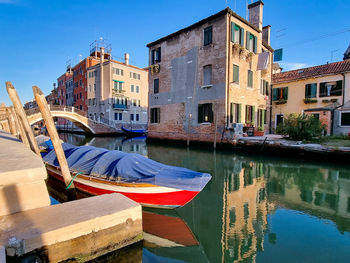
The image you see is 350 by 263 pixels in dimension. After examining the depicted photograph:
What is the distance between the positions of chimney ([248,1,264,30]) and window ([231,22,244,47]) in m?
2.73

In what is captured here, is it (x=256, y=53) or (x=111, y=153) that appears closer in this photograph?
(x=111, y=153)

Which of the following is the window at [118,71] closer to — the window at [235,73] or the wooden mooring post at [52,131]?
the window at [235,73]

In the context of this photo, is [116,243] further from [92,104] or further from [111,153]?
[92,104]

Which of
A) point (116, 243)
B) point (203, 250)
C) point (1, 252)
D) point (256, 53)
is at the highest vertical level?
point (256, 53)

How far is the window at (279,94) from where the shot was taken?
1867 centimetres

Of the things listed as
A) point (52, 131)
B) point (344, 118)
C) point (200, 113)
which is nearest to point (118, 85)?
point (200, 113)

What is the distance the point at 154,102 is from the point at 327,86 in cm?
1452

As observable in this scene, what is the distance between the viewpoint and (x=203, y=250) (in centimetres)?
347

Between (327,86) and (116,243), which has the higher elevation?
(327,86)

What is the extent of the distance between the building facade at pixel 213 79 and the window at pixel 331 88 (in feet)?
13.9

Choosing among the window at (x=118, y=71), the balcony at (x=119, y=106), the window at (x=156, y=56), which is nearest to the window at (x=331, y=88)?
the window at (x=156, y=56)

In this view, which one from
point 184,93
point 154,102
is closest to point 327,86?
point 184,93

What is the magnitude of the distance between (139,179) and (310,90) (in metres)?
18.1

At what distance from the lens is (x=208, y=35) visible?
50.9 ft
